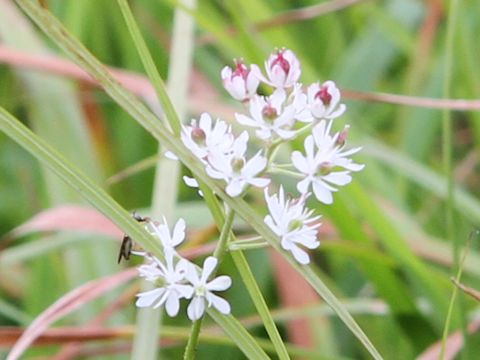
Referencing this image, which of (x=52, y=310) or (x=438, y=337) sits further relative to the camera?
(x=438, y=337)

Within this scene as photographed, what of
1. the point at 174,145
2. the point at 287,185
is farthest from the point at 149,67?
the point at 287,185

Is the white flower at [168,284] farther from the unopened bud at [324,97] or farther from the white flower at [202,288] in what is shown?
the unopened bud at [324,97]

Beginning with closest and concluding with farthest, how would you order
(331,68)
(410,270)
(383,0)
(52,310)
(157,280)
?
1. (157,280)
2. (52,310)
3. (410,270)
4. (331,68)
5. (383,0)

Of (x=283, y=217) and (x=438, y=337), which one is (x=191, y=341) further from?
(x=438, y=337)

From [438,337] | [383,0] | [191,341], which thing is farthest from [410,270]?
[383,0]

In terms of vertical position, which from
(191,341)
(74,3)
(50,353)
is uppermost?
(74,3)

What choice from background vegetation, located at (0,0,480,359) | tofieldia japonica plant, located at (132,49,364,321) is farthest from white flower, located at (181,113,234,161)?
background vegetation, located at (0,0,480,359)
